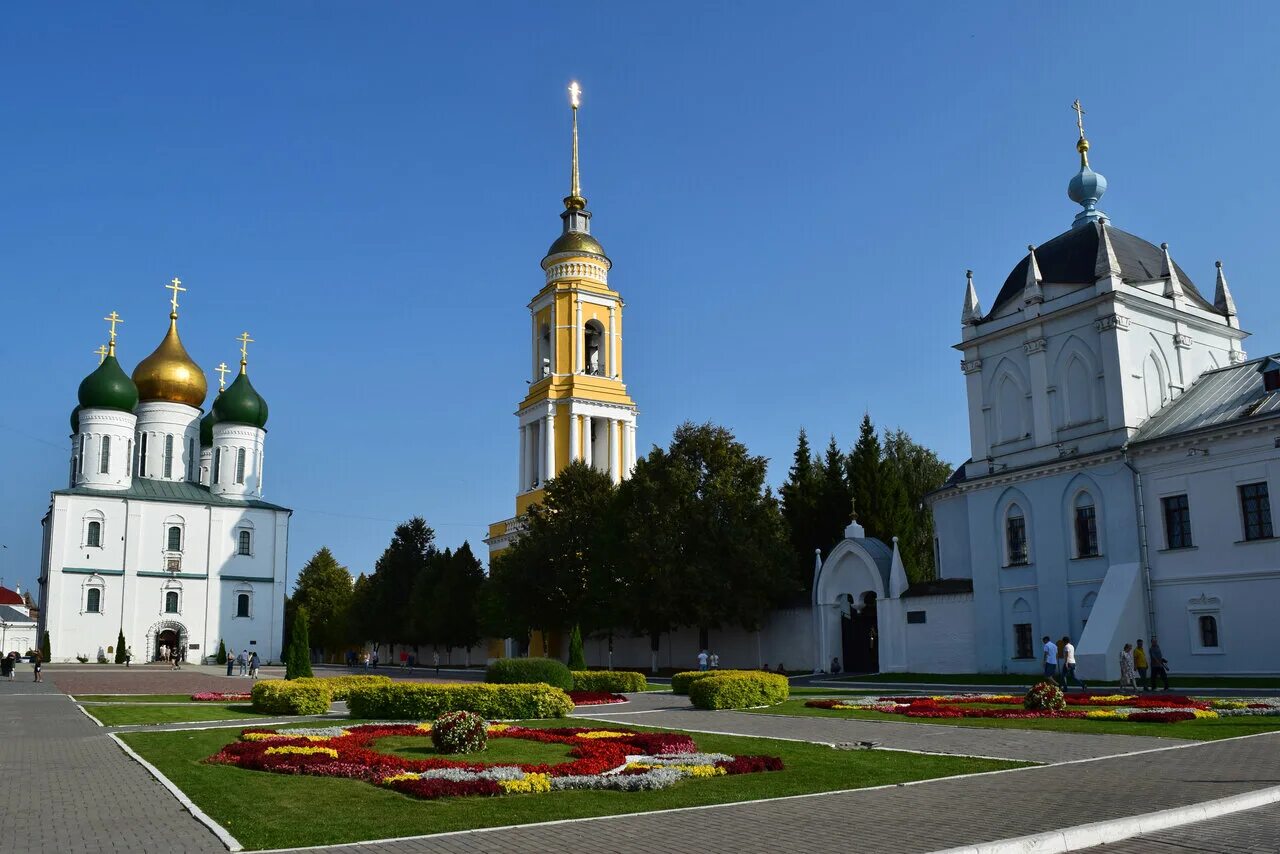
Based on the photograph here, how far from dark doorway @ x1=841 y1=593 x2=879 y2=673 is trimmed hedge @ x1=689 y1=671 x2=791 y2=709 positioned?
56.5ft

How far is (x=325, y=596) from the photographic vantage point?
287ft

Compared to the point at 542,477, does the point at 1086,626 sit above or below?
below

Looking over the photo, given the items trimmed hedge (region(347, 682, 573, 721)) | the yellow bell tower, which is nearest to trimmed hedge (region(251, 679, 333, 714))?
trimmed hedge (region(347, 682, 573, 721))

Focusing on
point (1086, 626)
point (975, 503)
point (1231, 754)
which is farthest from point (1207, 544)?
point (1231, 754)

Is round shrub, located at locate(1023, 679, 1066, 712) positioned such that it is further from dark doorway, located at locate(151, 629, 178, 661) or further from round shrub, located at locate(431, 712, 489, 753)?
dark doorway, located at locate(151, 629, 178, 661)

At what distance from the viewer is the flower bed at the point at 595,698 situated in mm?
28625

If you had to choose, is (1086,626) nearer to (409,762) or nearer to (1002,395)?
(1002,395)

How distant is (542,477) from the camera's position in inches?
2648

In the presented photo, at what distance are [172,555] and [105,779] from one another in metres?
62.6

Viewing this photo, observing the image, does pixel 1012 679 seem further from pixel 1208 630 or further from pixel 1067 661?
pixel 1067 661

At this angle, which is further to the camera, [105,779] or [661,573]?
[661,573]

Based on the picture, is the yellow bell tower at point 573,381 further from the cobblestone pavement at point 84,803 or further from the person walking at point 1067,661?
the cobblestone pavement at point 84,803

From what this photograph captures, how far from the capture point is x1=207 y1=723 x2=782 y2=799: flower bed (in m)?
12.0

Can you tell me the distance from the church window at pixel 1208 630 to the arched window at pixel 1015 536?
6687mm
